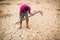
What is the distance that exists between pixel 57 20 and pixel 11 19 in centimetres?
116

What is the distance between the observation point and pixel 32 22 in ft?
12.9

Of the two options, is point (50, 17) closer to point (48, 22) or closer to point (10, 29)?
point (48, 22)

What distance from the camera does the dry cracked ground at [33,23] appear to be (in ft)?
10.7

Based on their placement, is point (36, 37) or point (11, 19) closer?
point (36, 37)

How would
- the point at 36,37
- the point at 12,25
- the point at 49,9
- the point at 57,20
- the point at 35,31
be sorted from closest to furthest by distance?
the point at 36,37 < the point at 35,31 < the point at 12,25 < the point at 57,20 < the point at 49,9

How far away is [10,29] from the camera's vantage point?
353 centimetres

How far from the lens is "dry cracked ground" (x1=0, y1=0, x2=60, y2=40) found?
327 cm

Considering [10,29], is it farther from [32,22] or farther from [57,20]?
[57,20]

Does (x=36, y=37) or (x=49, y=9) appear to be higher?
(x=49, y=9)

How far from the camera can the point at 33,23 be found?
389 cm

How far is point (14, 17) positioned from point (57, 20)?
111cm

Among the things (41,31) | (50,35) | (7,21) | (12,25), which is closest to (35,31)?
(41,31)

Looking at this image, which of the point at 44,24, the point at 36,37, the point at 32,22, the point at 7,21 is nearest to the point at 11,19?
the point at 7,21

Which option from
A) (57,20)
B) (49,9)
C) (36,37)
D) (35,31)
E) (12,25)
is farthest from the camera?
(49,9)
